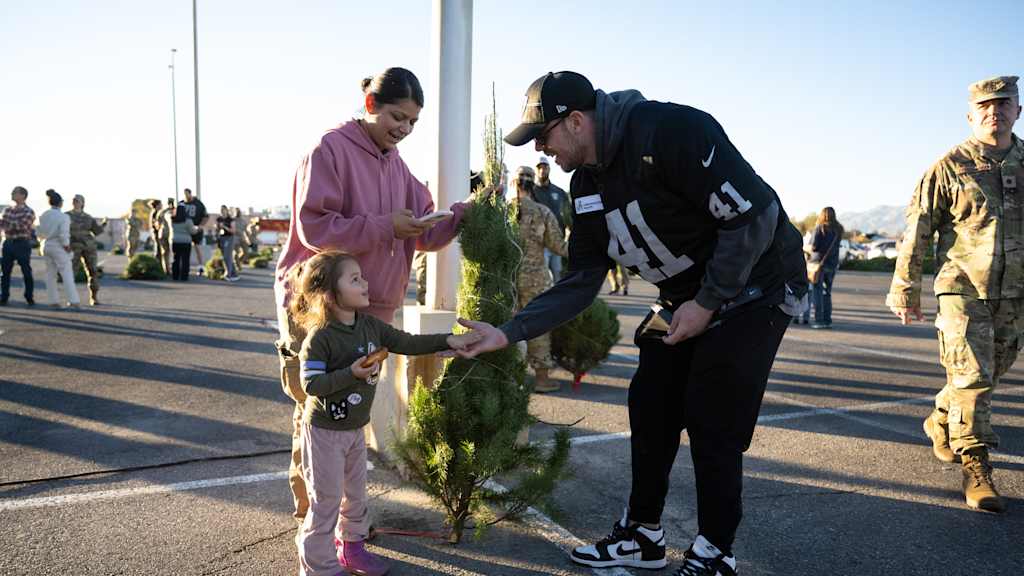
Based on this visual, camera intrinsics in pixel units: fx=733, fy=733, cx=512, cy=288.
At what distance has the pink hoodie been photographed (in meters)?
3.03

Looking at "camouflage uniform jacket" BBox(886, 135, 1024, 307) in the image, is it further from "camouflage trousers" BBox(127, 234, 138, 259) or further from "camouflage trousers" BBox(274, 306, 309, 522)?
"camouflage trousers" BBox(127, 234, 138, 259)

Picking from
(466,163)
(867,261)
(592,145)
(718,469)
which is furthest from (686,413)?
(867,261)

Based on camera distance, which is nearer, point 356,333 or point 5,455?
point 356,333

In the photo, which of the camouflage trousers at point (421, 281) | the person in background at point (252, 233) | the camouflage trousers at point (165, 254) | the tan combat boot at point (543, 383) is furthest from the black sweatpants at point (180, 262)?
the tan combat boot at point (543, 383)

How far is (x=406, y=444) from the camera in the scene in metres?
3.36

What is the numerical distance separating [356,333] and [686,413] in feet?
4.56

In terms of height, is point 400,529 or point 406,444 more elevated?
point 406,444

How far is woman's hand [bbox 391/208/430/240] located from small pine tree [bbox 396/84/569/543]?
33 cm

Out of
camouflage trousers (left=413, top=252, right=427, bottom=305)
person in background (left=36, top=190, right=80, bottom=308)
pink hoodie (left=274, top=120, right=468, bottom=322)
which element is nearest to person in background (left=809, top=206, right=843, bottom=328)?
camouflage trousers (left=413, top=252, right=427, bottom=305)

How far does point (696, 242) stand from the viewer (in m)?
2.87

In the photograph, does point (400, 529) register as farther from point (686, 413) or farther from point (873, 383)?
point (873, 383)

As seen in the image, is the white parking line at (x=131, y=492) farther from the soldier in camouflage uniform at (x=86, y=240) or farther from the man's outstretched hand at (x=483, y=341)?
the soldier in camouflage uniform at (x=86, y=240)

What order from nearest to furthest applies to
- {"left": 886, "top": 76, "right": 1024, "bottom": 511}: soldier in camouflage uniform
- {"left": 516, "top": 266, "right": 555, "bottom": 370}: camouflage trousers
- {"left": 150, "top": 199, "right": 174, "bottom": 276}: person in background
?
{"left": 886, "top": 76, "right": 1024, "bottom": 511}: soldier in camouflage uniform < {"left": 516, "top": 266, "right": 555, "bottom": 370}: camouflage trousers < {"left": 150, "top": 199, "right": 174, "bottom": 276}: person in background

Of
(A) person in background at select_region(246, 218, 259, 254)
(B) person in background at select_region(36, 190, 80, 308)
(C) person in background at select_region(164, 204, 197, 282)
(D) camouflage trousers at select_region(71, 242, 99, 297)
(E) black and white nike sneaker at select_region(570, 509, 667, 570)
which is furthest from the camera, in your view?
(A) person in background at select_region(246, 218, 259, 254)
